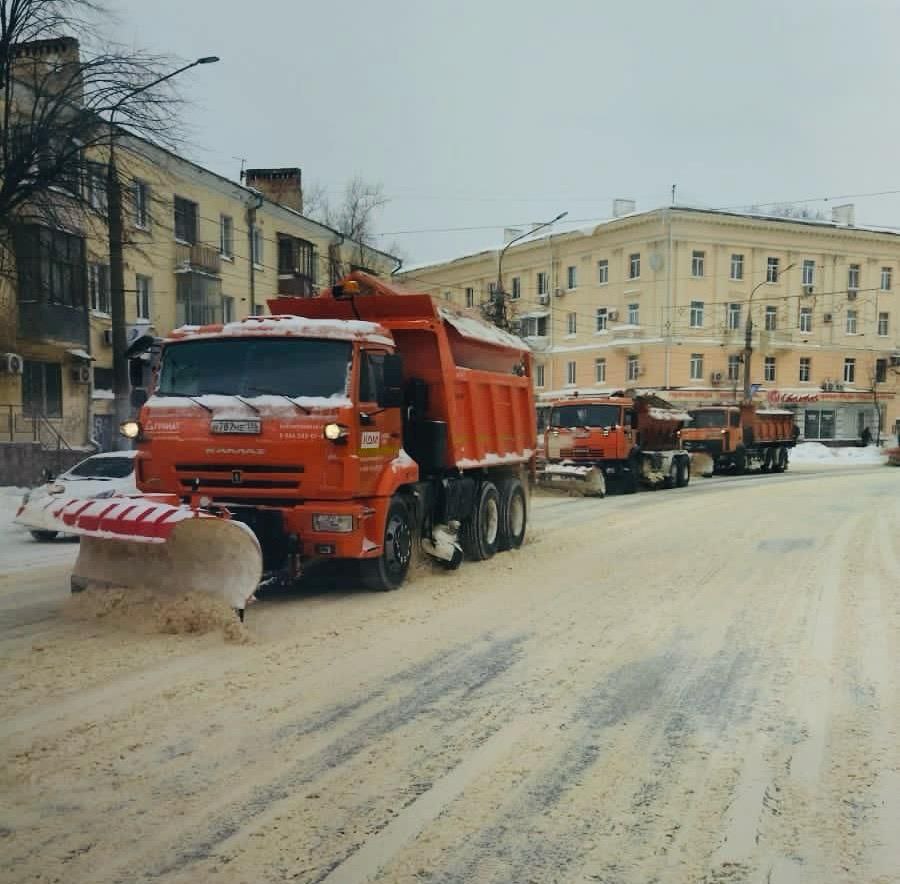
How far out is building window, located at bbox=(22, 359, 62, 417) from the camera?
23766 mm

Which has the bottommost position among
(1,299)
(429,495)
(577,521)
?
(577,521)

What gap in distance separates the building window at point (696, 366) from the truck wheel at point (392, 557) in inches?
1804

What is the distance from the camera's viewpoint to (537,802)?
3.70m

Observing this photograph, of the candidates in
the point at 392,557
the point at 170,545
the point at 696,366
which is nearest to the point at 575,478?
the point at 392,557

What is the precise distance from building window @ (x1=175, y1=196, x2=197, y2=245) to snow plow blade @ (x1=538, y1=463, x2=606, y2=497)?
1671 centimetres

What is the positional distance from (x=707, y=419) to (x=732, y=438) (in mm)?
1173

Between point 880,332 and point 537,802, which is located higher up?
point 880,332

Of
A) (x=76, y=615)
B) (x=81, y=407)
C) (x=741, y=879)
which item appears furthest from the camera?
(x=81, y=407)

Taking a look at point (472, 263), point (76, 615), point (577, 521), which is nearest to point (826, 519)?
point (577, 521)

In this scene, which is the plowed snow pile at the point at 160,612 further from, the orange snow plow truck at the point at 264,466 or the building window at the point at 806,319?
the building window at the point at 806,319

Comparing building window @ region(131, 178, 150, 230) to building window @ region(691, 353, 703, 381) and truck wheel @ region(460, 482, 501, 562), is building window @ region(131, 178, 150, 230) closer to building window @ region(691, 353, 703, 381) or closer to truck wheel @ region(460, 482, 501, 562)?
truck wheel @ region(460, 482, 501, 562)

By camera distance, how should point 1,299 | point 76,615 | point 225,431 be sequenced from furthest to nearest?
point 1,299, point 225,431, point 76,615

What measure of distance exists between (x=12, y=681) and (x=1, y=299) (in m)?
19.9

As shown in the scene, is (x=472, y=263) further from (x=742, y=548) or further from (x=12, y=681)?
(x=12, y=681)
